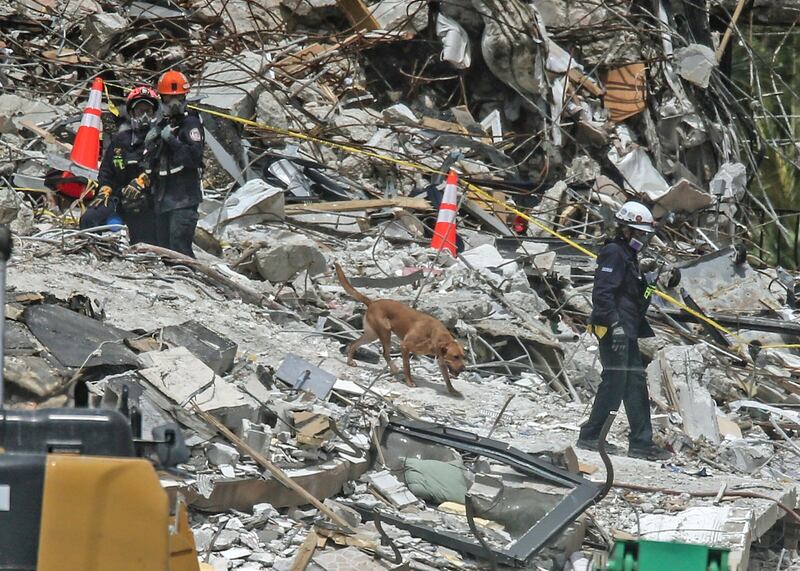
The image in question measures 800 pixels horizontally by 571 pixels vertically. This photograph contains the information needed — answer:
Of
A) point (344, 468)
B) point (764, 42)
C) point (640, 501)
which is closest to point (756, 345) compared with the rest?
point (640, 501)

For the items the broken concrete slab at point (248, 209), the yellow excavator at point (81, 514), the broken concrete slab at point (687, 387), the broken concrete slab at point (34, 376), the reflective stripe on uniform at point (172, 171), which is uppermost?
the yellow excavator at point (81, 514)

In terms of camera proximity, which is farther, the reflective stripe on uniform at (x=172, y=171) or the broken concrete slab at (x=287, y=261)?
the broken concrete slab at (x=287, y=261)

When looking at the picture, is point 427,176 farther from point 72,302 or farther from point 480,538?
point 480,538

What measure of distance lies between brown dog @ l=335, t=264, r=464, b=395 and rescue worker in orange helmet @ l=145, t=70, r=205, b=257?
73.0 inches

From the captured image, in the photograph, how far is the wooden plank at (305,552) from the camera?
579cm

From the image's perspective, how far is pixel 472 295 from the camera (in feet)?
36.5

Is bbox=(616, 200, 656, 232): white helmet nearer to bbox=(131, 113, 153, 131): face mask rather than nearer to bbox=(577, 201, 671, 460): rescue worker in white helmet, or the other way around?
bbox=(577, 201, 671, 460): rescue worker in white helmet

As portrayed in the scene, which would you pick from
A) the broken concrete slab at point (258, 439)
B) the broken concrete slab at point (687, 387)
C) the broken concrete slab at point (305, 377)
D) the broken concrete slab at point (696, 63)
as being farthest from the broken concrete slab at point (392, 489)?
the broken concrete slab at point (696, 63)

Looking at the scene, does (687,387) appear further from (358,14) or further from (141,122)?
(358,14)

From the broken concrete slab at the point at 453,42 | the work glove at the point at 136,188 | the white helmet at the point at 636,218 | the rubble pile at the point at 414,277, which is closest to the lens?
the rubble pile at the point at 414,277

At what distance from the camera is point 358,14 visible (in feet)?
55.4

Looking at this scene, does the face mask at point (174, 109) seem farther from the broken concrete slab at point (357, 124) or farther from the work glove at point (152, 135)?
the broken concrete slab at point (357, 124)

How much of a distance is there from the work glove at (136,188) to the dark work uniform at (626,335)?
3947 millimetres

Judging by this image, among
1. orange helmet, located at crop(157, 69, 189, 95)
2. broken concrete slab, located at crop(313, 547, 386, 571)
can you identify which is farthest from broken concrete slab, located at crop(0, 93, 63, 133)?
broken concrete slab, located at crop(313, 547, 386, 571)
